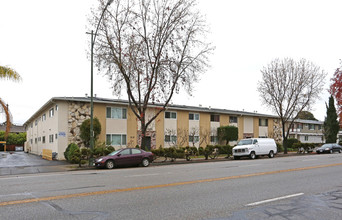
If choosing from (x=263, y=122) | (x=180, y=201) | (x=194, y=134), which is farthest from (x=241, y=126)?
(x=180, y=201)

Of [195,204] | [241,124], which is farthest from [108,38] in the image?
[241,124]

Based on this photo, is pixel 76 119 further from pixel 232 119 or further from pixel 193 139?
pixel 232 119

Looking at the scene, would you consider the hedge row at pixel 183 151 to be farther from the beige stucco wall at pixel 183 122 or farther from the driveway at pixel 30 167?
the driveway at pixel 30 167

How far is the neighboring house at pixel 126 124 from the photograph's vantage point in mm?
26891

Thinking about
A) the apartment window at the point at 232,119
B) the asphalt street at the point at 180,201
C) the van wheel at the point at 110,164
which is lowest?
the van wheel at the point at 110,164

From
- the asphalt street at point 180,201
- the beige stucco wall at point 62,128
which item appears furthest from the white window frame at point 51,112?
the asphalt street at point 180,201

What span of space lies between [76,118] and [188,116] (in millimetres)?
13432

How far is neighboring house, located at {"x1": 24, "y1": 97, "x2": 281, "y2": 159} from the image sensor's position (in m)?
26.9

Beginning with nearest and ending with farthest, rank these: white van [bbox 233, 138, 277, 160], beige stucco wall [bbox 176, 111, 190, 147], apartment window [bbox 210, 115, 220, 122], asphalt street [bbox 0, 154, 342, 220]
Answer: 1. asphalt street [bbox 0, 154, 342, 220]
2. white van [bbox 233, 138, 277, 160]
3. beige stucco wall [bbox 176, 111, 190, 147]
4. apartment window [bbox 210, 115, 220, 122]

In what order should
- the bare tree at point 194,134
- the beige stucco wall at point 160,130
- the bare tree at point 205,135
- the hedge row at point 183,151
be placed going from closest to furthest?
the hedge row at point 183,151 → the beige stucco wall at point 160,130 → the bare tree at point 194,134 → the bare tree at point 205,135

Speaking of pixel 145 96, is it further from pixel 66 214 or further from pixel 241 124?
pixel 241 124

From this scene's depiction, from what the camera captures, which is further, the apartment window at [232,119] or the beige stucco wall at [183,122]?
the apartment window at [232,119]

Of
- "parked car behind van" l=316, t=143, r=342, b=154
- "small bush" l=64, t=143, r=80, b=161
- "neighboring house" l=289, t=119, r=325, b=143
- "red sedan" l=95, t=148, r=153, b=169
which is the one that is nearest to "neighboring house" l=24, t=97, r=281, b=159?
"small bush" l=64, t=143, r=80, b=161

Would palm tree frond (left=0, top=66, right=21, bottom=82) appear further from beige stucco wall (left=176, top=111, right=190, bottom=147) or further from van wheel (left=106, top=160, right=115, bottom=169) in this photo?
beige stucco wall (left=176, top=111, right=190, bottom=147)
